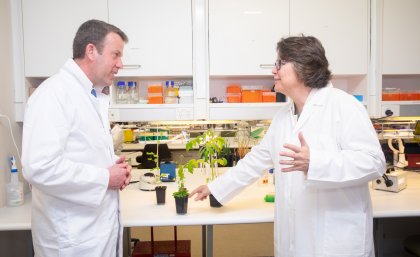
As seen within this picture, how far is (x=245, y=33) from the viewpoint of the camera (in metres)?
2.44

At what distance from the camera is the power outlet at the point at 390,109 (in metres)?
2.60

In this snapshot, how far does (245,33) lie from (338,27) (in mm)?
689

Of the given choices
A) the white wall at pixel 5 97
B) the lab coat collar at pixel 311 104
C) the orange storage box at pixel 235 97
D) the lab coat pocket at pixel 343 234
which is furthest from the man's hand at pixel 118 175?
the orange storage box at pixel 235 97

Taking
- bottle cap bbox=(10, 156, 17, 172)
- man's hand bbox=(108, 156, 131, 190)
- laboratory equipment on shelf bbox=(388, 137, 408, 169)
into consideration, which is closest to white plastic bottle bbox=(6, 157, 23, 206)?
bottle cap bbox=(10, 156, 17, 172)

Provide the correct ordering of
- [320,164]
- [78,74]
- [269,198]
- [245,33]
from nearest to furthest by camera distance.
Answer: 1. [320,164]
2. [78,74]
3. [269,198]
4. [245,33]

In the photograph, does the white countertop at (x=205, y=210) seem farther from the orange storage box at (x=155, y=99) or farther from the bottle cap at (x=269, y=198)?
the orange storage box at (x=155, y=99)

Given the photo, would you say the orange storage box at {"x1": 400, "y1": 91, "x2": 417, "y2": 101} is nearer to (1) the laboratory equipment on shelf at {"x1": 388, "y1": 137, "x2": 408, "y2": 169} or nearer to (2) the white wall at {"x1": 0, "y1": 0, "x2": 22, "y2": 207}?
(1) the laboratory equipment on shelf at {"x1": 388, "y1": 137, "x2": 408, "y2": 169}

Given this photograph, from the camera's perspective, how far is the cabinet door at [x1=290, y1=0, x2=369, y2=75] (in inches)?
97.1

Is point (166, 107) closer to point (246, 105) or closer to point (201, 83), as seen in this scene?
point (201, 83)

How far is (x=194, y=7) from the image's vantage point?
2.39 metres

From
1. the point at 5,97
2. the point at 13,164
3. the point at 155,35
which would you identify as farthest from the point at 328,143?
the point at 5,97

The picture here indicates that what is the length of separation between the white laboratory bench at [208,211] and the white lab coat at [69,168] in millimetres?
283

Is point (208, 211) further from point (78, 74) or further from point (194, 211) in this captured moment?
point (78, 74)

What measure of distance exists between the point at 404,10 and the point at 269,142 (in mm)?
1627
